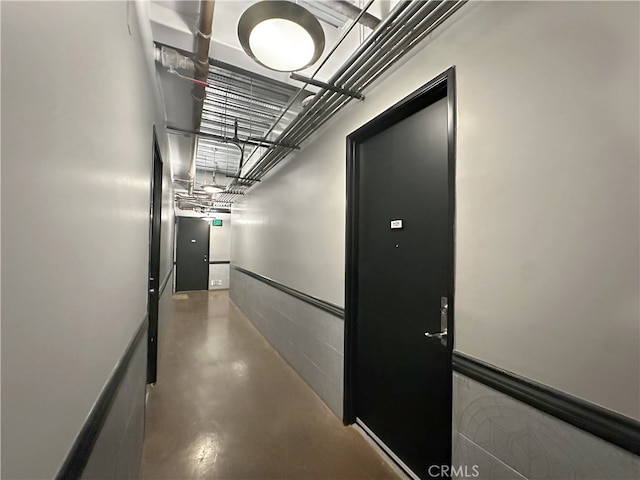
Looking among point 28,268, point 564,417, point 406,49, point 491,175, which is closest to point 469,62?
point 406,49

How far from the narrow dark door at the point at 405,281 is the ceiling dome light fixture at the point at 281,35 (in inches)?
29.2

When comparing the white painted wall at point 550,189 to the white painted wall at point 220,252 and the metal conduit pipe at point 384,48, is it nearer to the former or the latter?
the metal conduit pipe at point 384,48

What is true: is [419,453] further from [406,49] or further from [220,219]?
[220,219]

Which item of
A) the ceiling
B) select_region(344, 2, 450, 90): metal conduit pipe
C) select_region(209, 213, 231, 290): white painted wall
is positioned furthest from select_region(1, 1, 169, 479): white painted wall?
select_region(209, 213, 231, 290): white painted wall

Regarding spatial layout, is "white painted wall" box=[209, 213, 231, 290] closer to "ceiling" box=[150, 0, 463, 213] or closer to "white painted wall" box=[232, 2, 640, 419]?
"ceiling" box=[150, 0, 463, 213]

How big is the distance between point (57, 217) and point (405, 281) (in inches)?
66.2

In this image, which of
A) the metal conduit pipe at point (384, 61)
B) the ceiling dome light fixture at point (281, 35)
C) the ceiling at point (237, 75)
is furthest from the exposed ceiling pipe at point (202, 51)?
the metal conduit pipe at point (384, 61)

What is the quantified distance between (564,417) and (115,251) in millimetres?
1853

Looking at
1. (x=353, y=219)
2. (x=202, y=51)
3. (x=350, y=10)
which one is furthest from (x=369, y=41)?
(x=353, y=219)

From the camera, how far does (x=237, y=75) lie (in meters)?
2.30

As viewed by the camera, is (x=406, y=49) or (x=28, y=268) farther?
(x=406, y=49)

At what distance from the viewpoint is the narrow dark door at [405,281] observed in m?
1.50

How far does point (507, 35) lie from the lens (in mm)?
1144

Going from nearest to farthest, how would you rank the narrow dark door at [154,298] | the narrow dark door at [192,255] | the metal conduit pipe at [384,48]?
the metal conduit pipe at [384,48]
the narrow dark door at [154,298]
the narrow dark door at [192,255]
